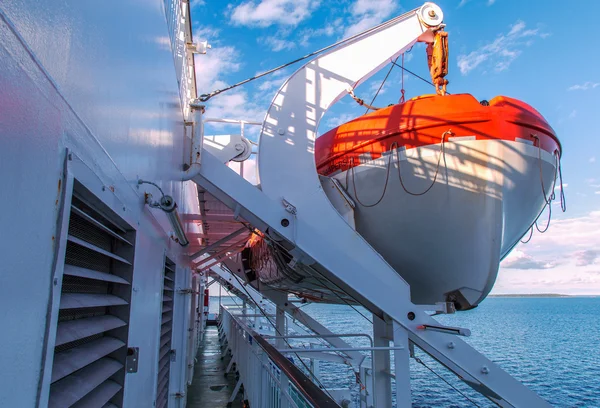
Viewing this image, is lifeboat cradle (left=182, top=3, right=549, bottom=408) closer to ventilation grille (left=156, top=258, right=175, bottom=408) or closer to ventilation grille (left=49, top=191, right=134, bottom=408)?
ventilation grille (left=156, top=258, right=175, bottom=408)

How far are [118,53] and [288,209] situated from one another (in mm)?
2317

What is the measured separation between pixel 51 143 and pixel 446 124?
12.8 ft

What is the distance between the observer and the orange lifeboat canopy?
4.09 meters

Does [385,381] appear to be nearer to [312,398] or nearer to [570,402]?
[312,398]

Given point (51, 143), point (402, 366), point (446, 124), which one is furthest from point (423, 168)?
point (51, 143)

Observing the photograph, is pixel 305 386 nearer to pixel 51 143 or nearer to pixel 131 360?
pixel 131 360

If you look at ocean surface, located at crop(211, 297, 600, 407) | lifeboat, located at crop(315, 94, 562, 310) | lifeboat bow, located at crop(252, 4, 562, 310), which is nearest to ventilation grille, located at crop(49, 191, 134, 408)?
lifeboat bow, located at crop(252, 4, 562, 310)

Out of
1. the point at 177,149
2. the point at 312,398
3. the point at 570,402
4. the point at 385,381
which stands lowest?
the point at 570,402

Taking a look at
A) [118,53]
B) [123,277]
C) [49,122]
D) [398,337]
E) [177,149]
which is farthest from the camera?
[398,337]

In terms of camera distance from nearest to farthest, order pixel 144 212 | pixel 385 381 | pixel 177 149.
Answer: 1. pixel 144 212
2. pixel 177 149
3. pixel 385 381

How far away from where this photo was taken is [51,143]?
2.73ft

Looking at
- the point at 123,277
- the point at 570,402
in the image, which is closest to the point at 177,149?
the point at 123,277

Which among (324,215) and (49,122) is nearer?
(49,122)

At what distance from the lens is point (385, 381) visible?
15.0ft
